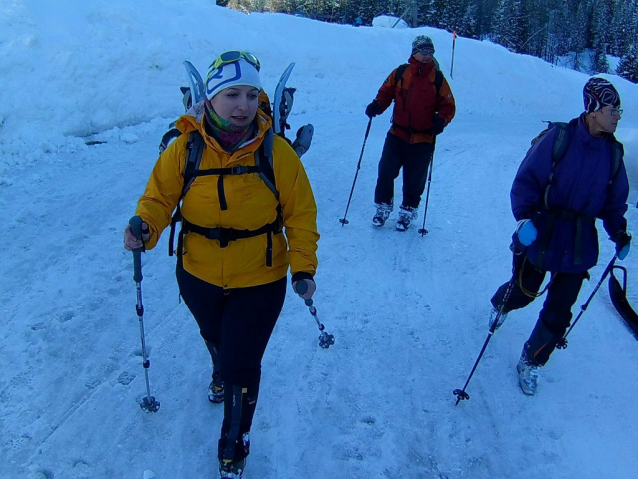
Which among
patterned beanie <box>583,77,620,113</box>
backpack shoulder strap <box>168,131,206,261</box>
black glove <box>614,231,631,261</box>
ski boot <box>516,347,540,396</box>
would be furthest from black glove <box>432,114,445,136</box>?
backpack shoulder strap <box>168,131,206,261</box>

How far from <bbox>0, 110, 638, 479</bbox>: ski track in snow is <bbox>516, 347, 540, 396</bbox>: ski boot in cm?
7

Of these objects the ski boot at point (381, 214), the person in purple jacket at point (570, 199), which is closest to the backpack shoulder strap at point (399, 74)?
the ski boot at point (381, 214)

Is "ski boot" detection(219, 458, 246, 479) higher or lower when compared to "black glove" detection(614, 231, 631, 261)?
lower

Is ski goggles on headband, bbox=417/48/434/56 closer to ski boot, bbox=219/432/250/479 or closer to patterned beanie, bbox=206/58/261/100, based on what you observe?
patterned beanie, bbox=206/58/261/100

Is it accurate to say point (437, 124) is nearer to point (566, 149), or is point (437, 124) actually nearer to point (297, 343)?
point (566, 149)

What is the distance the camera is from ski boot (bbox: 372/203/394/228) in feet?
22.9

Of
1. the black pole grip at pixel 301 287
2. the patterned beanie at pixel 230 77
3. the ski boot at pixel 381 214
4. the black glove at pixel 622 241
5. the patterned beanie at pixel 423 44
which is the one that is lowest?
the ski boot at pixel 381 214

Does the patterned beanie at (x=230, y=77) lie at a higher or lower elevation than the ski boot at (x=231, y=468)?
higher

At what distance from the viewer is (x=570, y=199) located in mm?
3658

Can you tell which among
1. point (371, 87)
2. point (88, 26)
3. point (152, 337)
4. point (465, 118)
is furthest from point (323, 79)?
point (152, 337)

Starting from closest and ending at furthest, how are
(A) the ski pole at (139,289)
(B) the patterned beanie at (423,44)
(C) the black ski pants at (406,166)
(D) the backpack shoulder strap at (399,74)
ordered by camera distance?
(A) the ski pole at (139,289), (B) the patterned beanie at (423,44), (D) the backpack shoulder strap at (399,74), (C) the black ski pants at (406,166)

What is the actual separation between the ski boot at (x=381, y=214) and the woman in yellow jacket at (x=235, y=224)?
158 inches

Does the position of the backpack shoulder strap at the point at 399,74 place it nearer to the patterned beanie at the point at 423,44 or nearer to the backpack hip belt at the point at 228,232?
the patterned beanie at the point at 423,44

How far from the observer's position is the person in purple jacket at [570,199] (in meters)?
3.50
